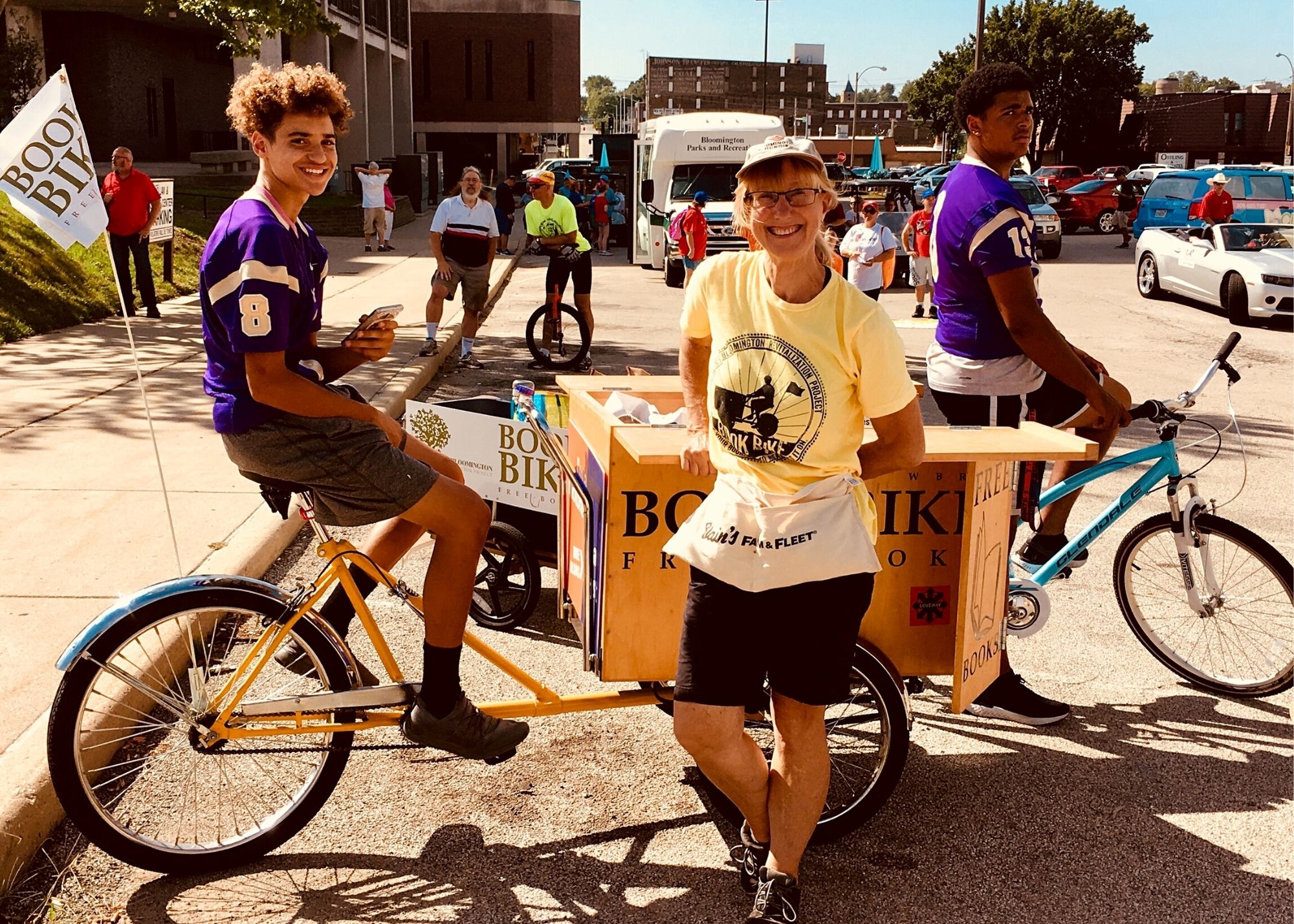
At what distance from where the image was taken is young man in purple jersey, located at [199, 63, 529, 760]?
3.13 metres

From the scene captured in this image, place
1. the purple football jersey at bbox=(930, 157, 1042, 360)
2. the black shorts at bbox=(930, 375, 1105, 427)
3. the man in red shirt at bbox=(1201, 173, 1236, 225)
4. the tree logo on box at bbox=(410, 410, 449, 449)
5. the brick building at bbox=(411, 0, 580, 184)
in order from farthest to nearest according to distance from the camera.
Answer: the brick building at bbox=(411, 0, 580, 184) → the man in red shirt at bbox=(1201, 173, 1236, 225) → the tree logo on box at bbox=(410, 410, 449, 449) → the black shorts at bbox=(930, 375, 1105, 427) → the purple football jersey at bbox=(930, 157, 1042, 360)

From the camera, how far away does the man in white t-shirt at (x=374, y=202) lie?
80.2ft

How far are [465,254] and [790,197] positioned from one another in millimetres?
10038

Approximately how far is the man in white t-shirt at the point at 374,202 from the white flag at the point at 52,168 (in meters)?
20.8

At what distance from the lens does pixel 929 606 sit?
3859 mm

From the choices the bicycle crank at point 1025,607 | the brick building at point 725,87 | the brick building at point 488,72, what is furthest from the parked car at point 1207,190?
the brick building at point 725,87

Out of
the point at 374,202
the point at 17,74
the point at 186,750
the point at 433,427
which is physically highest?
the point at 17,74

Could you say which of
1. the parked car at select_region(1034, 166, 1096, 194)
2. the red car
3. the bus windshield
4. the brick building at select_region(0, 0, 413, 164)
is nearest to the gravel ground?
the bus windshield

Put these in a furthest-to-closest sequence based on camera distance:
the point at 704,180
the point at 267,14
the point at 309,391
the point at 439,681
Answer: the point at 704,180 < the point at 267,14 < the point at 439,681 < the point at 309,391

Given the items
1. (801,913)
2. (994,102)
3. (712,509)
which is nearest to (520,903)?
(801,913)

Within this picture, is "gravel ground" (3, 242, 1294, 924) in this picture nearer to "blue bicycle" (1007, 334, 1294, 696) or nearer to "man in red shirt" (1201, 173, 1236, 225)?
"blue bicycle" (1007, 334, 1294, 696)

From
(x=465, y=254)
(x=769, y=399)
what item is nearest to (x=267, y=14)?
(x=465, y=254)

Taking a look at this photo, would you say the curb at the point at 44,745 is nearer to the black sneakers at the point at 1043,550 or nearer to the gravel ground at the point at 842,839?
the gravel ground at the point at 842,839

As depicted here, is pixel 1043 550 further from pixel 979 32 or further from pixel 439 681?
pixel 979 32
